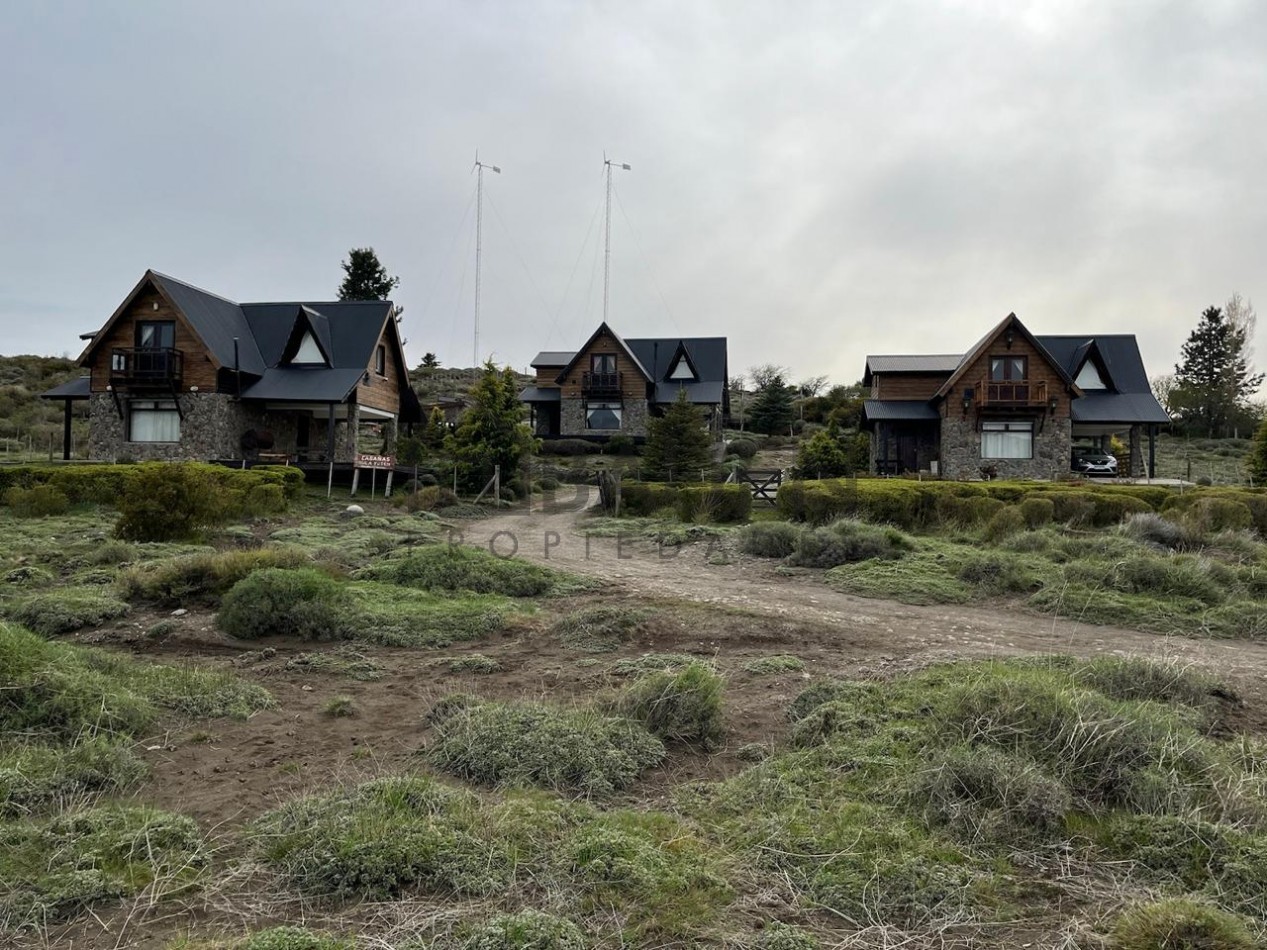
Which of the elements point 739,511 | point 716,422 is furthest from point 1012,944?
point 716,422

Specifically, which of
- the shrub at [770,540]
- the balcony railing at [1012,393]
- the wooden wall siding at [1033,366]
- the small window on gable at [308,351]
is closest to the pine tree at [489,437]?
the small window on gable at [308,351]

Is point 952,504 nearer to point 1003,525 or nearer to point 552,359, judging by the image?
point 1003,525

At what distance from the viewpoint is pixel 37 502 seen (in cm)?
1841

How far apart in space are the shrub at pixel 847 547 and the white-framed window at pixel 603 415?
26.3 meters

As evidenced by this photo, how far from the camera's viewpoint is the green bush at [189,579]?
10.1 meters

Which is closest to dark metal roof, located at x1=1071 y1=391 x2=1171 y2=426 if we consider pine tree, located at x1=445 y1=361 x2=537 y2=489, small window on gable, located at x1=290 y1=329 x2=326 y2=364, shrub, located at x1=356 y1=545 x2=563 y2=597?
pine tree, located at x1=445 y1=361 x2=537 y2=489

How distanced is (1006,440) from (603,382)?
17968 millimetres

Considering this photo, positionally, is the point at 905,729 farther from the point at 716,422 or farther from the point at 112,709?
the point at 716,422

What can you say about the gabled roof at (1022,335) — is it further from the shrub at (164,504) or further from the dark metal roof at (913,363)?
the shrub at (164,504)

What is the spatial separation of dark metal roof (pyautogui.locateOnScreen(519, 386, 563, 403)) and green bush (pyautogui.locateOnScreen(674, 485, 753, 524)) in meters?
21.8

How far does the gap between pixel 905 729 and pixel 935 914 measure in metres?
2.05

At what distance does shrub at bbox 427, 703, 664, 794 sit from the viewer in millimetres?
5082

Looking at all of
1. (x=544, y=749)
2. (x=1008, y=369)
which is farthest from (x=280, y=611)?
(x=1008, y=369)

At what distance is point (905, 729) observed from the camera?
18.5 feet
